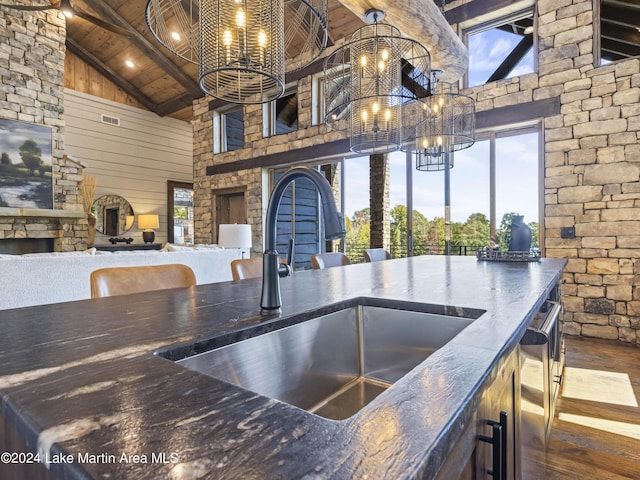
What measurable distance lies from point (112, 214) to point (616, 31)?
29.2 ft

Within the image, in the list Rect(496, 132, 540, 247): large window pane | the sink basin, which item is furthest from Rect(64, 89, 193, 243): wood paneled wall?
the sink basin

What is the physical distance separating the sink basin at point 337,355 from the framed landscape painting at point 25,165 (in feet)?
23.0

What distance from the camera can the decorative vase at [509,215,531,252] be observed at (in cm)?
267

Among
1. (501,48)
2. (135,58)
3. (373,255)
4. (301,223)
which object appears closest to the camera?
(373,255)

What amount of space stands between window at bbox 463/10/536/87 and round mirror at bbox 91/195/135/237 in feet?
23.9

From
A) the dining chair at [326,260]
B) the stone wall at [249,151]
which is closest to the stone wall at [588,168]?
the dining chair at [326,260]

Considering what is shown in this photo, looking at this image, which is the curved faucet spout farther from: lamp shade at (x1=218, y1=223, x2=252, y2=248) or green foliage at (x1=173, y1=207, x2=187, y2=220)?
green foliage at (x1=173, y1=207, x2=187, y2=220)

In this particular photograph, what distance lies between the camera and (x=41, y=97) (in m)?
6.16

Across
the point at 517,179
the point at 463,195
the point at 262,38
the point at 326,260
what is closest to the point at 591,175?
the point at 517,179

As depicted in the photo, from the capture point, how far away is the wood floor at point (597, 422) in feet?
5.28

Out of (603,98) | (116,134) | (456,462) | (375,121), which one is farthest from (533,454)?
(116,134)

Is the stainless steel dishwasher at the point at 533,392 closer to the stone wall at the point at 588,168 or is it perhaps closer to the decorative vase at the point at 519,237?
the decorative vase at the point at 519,237

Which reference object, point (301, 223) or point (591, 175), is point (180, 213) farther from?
point (591, 175)

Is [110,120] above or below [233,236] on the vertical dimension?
above
